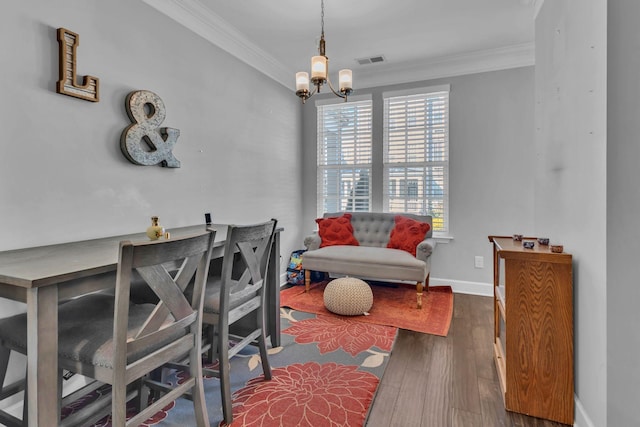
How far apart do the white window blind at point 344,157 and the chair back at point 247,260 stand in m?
2.69

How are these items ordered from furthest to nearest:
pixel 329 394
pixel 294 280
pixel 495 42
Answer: pixel 294 280 < pixel 495 42 < pixel 329 394

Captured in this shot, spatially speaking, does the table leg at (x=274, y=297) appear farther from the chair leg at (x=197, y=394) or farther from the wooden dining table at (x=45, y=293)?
the wooden dining table at (x=45, y=293)

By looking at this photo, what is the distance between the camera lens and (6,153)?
1758mm

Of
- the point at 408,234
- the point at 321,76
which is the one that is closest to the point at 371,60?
the point at 321,76

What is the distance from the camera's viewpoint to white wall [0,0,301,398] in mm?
1809

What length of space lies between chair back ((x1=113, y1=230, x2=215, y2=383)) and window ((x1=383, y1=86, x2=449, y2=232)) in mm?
3279

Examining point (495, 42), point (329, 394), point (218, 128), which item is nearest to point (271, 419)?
point (329, 394)

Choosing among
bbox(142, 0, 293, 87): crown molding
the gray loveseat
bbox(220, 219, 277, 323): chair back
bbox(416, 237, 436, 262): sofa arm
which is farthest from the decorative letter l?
bbox(416, 237, 436, 262): sofa arm

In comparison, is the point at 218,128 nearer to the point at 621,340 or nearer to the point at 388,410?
the point at 388,410

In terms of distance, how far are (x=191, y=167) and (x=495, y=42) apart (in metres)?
3.34

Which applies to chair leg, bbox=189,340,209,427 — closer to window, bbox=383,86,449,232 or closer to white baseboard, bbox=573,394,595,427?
white baseboard, bbox=573,394,595,427

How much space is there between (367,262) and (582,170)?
219 centimetres

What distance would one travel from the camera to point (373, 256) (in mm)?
3613

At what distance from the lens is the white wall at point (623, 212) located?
1.31m
